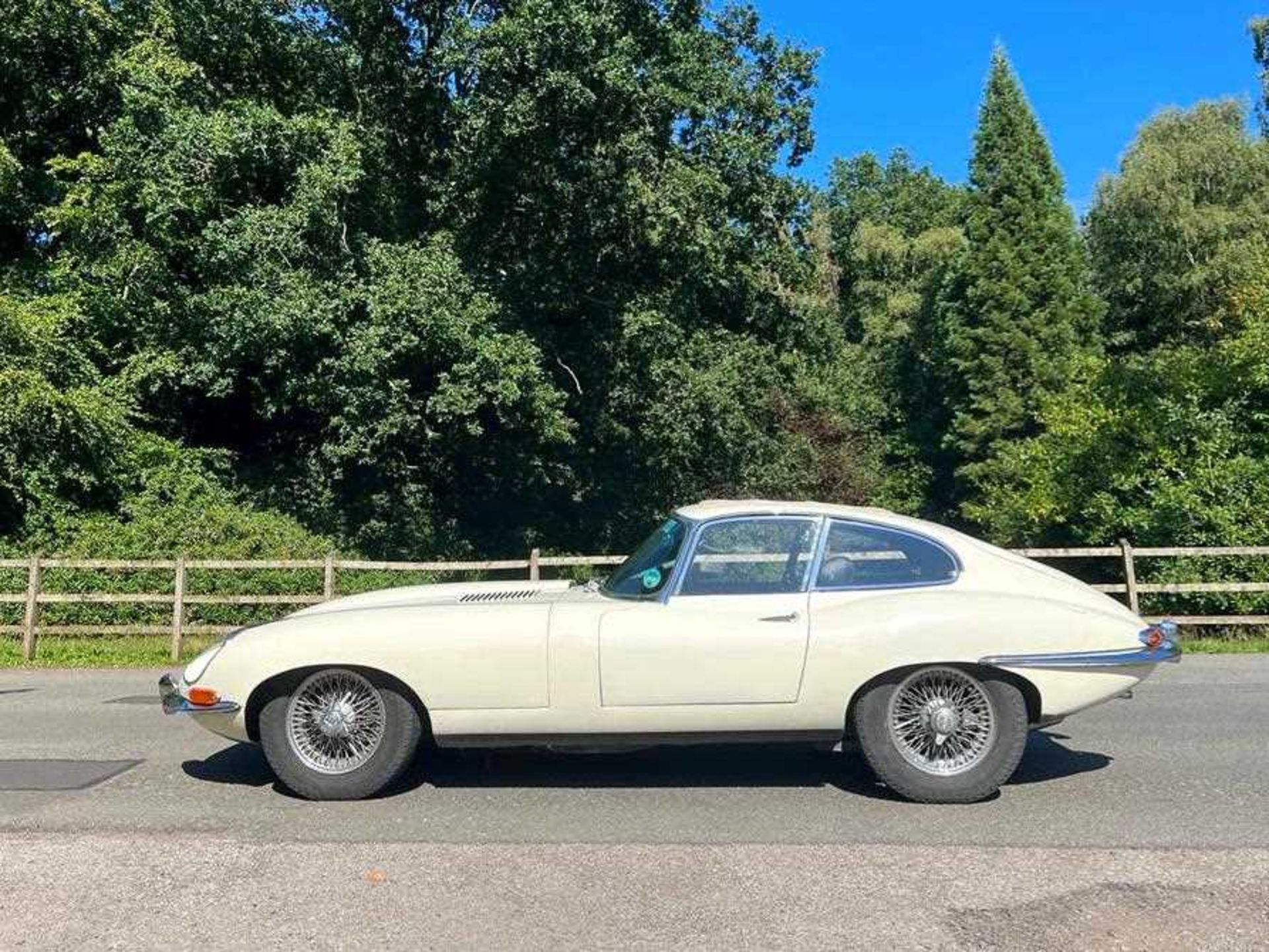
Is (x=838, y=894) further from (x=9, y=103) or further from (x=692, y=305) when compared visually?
(x=9, y=103)

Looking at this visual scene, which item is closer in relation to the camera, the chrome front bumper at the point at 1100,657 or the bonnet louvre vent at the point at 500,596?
the chrome front bumper at the point at 1100,657

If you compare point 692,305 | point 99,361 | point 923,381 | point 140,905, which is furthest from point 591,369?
point 923,381

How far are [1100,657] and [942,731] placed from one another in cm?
90

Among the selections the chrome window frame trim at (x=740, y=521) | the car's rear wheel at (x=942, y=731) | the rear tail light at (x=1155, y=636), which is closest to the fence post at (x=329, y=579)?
the chrome window frame trim at (x=740, y=521)

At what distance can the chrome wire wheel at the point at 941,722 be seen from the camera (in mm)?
5613

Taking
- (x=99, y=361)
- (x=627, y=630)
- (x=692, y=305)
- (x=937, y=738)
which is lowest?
(x=937, y=738)

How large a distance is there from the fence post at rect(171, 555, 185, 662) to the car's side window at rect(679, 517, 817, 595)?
9.17 meters

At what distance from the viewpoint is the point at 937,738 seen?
5.63 meters

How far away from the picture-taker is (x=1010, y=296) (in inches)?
1682

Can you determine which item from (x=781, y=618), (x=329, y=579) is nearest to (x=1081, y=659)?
(x=781, y=618)

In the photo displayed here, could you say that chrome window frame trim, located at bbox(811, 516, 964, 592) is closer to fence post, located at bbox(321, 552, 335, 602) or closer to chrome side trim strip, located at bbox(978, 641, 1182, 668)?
chrome side trim strip, located at bbox(978, 641, 1182, 668)

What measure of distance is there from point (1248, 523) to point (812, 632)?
11.2 meters

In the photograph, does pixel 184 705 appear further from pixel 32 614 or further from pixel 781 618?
pixel 32 614

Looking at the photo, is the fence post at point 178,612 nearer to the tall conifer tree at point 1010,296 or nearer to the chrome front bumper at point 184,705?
the chrome front bumper at point 184,705
